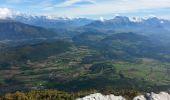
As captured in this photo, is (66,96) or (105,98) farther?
(66,96)

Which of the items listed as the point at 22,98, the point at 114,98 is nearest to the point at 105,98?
the point at 114,98

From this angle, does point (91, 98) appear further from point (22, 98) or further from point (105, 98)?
point (22, 98)

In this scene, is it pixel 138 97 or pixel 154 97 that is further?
pixel 138 97

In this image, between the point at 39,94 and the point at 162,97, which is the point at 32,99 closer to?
the point at 39,94

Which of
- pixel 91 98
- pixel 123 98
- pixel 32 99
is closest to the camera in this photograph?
pixel 91 98

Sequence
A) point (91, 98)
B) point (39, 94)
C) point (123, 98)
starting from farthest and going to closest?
point (39, 94) < point (123, 98) < point (91, 98)

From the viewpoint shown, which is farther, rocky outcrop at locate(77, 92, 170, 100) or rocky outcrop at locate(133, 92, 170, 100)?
rocky outcrop at locate(133, 92, 170, 100)

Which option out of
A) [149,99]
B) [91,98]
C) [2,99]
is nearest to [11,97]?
[2,99]

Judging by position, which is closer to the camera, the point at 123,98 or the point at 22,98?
the point at 123,98

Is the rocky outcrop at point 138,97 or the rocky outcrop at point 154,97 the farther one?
the rocky outcrop at point 154,97

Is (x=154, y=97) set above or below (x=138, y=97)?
above
